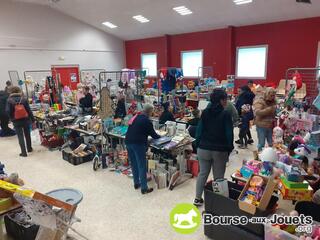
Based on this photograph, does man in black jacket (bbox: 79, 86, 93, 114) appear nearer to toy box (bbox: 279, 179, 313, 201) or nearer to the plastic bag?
the plastic bag

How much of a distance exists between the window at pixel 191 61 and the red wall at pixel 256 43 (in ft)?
0.77

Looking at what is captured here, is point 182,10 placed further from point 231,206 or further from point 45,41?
point 231,206

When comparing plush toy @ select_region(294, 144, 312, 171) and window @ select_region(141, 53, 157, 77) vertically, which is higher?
window @ select_region(141, 53, 157, 77)

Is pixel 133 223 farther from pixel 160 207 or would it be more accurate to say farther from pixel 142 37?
pixel 142 37

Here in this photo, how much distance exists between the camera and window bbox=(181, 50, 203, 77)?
1188 centimetres

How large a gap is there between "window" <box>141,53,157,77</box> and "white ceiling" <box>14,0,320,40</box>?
3.31 ft

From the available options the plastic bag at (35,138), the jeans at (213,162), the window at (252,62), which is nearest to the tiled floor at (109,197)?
the jeans at (213,162)

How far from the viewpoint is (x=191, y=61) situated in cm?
1216

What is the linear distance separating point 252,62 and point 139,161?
7.94 m

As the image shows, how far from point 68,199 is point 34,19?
11.0 m

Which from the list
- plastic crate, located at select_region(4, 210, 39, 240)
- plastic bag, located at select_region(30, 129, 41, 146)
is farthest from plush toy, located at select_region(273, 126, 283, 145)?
plastic bag, located at select_region(30, 129, 41, 146)

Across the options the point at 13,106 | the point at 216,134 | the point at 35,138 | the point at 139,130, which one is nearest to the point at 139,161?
the point at 139,130

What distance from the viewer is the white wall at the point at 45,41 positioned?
1059 cm

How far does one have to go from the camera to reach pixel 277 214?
2.32m
